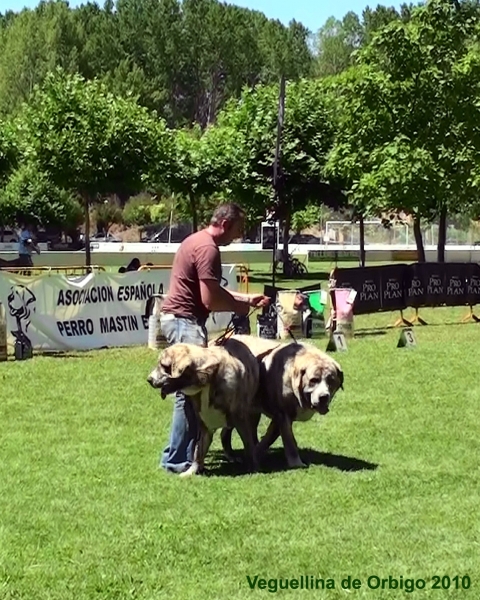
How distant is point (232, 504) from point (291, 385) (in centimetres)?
111

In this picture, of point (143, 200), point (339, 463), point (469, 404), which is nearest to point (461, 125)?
point (469, 404)

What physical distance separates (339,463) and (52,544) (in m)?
2.80

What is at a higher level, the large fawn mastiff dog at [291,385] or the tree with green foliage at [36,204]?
the tree with green foliage at [36,204]

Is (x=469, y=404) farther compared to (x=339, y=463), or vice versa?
(x=469, y=404)

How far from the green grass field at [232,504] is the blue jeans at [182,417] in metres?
0.19

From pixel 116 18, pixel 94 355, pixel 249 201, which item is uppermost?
pixel 116 18

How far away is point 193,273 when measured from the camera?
752 centimetres

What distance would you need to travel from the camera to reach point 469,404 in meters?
10.6

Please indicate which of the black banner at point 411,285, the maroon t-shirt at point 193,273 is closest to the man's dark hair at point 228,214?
the maroon t-shirt at point 193,273

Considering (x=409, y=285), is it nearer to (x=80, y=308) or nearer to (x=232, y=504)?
(x=80, y=308)

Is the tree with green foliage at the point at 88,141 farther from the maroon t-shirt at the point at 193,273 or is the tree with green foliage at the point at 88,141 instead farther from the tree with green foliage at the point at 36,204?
the tree with green foliage at the point at 36,204

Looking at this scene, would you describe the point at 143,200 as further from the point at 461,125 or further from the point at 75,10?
the point at 461,125

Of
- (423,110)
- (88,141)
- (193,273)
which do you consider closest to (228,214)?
(193,273)

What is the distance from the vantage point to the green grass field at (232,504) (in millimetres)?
5461
